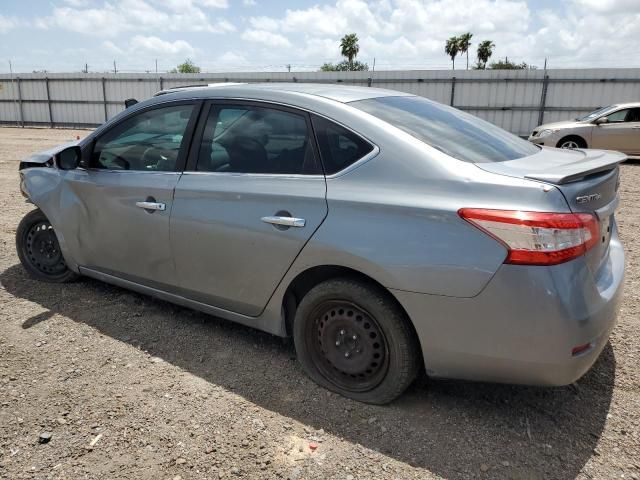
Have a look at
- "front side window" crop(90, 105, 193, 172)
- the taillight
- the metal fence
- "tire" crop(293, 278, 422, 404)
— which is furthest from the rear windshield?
the metal fence

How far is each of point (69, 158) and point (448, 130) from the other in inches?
108

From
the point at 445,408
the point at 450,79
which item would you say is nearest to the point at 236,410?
the point at 445,408

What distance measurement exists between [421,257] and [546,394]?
122 centimetres

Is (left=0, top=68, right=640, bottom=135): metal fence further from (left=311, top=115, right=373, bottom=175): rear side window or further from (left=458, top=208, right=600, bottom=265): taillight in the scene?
(left=458, top=208, right=600, bottom=265): taillight

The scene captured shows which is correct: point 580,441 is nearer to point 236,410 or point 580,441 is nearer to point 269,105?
point 236,410

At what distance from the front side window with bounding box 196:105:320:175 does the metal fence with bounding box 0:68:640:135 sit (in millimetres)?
17033

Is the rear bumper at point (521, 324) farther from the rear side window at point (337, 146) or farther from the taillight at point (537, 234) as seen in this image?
the rear side window at point (337, 146)

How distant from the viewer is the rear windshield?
8.82ft

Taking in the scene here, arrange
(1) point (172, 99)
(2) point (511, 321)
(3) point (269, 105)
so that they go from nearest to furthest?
(2) point (511, 321) → (3) point (269, 105) → (1) point (172, 99)

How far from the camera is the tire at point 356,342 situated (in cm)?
258

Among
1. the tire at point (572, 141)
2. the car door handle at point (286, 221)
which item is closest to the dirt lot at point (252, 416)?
the car door handle at point (286, 221)

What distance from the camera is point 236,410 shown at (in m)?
2.75

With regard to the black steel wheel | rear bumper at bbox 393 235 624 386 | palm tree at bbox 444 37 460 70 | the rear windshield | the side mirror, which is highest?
palm tree at bbox 444 37 460 70

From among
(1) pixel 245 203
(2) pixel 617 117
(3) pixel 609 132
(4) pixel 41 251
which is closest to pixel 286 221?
(1) pixel 245 203
